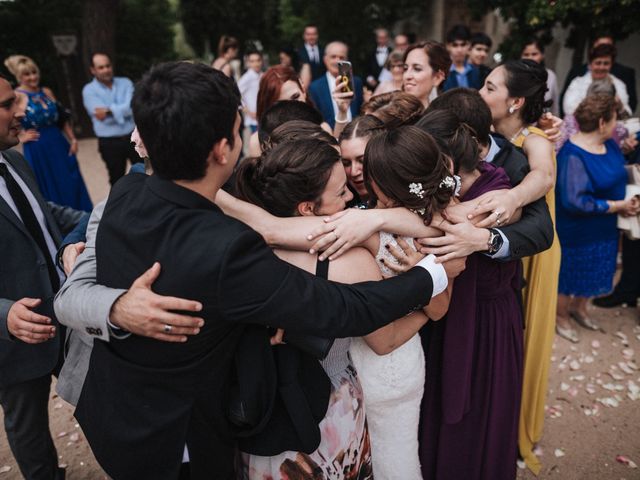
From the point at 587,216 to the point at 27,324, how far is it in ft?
13.2

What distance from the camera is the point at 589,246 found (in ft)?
13.4

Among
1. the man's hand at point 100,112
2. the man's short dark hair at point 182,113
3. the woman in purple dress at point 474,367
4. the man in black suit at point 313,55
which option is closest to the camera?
the man's short dark hair at point 182,113

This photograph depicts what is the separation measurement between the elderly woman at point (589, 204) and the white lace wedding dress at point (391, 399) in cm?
259

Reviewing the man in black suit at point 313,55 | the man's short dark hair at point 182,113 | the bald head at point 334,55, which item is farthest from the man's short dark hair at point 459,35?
the man's short dark hair at point 182,113

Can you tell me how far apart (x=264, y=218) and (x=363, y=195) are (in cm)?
101

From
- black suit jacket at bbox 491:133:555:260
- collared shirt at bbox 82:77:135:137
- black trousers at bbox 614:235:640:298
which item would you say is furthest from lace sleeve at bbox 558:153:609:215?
collared shirt at bbox 82:77:135:137

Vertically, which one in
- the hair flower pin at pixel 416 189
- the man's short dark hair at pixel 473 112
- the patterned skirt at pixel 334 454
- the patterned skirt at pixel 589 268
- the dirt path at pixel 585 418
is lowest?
the dirt path at pixel 585 418

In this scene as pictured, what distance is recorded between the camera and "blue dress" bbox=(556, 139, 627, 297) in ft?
12.4

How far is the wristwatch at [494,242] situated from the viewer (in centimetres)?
198

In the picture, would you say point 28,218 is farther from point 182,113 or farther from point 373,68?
point 373,68

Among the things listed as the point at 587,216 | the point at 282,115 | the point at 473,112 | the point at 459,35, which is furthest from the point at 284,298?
the point at 459,35

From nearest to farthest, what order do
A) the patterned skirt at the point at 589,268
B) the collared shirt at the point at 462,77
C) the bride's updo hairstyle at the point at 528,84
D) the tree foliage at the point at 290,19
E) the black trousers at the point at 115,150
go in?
the bride's updo hairstyle at the point at 528,84 < the patterned skirt at the point at 589,268 < the collared shirt at the point at 462,77 < the black trousers at the point at 115,150 < the tree foliage at the point at 290,19

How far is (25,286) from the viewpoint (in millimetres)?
2213

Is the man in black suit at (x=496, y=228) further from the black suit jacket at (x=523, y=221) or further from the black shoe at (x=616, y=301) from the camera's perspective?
the black shoe at (x=616, y=301)
